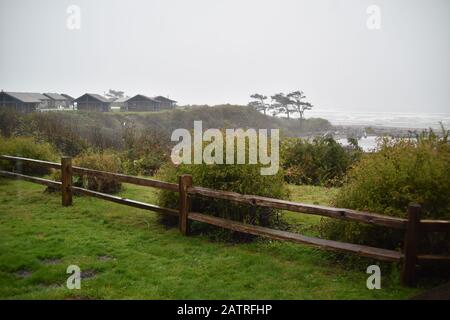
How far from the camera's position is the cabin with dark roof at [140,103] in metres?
63.6

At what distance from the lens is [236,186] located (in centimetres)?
734

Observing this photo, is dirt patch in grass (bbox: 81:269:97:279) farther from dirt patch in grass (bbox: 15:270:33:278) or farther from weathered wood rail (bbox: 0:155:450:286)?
weathered wood rail (bbox: 0:155:450:286)

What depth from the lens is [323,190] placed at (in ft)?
44.8

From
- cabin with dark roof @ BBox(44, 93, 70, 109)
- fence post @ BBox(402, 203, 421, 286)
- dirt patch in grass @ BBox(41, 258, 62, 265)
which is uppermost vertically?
cabin with dark roof @ BBox(44, 93, 70, 109)

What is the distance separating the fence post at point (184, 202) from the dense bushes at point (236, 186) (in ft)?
0.98

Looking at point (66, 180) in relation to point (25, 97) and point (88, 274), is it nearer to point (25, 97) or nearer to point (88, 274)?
point (88, 274)

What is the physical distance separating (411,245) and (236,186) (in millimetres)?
3270

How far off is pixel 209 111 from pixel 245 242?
4356 cm

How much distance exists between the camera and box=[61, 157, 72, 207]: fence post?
31.4 feet

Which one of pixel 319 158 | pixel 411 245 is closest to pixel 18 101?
pixel 319 158

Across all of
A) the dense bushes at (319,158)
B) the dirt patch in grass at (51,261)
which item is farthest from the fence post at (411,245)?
the dense bushes at (319,158)
